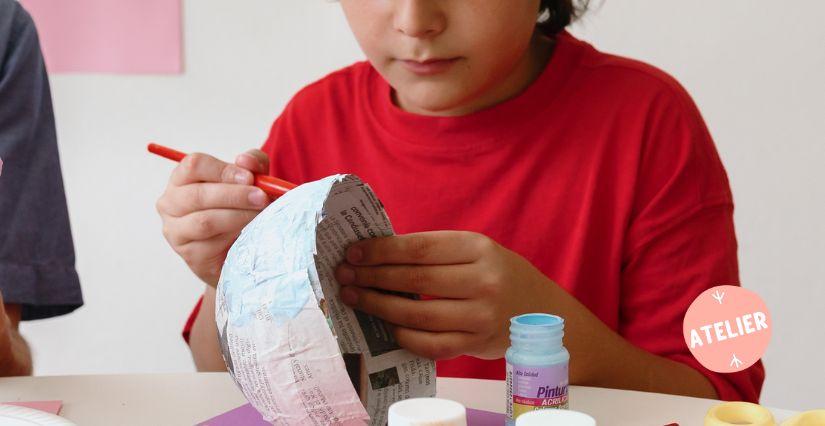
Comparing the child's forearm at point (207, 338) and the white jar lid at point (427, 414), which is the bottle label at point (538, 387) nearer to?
the white jar lid at point (427, 414)

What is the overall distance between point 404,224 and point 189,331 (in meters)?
0.26

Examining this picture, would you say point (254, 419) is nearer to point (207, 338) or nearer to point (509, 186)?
point (207, 338)

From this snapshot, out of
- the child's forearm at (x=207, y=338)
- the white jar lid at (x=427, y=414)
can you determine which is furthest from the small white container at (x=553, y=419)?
the child's forearm at (x=207, y=338)

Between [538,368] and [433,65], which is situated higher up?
[433,65]

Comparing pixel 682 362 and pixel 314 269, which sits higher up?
pixel 314 269

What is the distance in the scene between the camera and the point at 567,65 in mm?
1070

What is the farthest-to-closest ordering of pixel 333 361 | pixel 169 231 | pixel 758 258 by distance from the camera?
1. pixel 758 258
2. pixel 169 231
3. pixel 333 361

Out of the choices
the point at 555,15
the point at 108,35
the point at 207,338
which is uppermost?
the point at 555,15

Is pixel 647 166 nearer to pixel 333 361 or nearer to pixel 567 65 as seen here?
pixel 567 65

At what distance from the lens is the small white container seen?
1.88ft

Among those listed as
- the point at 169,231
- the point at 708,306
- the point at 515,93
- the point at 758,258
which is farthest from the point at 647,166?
the point at 758,258

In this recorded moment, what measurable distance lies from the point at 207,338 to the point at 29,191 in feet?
0.87

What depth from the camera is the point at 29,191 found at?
1070mm

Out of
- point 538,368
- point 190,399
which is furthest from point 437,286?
point 190,399
